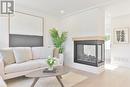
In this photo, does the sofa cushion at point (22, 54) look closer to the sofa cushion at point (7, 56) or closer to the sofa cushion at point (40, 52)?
the sofa cushion at point (7, 56)

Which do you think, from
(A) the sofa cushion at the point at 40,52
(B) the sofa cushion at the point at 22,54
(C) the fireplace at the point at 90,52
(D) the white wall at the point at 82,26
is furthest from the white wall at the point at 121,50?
(B) the sofa cushion at the point at 22,54

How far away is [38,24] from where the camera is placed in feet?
16.9

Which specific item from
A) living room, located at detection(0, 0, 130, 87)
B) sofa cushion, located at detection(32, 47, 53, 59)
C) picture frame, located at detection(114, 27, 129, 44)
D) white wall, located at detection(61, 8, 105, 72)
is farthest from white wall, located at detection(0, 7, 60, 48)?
picture frame, located at detection(114, 27, 129, 44)

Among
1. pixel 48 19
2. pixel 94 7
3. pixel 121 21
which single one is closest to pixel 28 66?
pixel 48 19

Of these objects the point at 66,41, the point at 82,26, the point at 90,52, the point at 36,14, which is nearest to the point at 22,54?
the point at 36,14

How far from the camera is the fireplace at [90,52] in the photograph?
4.32 metres

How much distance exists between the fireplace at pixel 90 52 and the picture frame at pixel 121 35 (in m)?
1.35

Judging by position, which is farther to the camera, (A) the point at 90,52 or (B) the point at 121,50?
(B) the point at 121,50

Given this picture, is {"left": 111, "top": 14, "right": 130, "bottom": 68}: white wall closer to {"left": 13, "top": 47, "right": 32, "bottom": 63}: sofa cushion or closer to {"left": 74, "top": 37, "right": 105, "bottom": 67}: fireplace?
{"left": 74, "top": 37, "right": 105, "bottom": 67}: fireplace

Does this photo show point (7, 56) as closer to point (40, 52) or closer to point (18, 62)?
point (18, 62)

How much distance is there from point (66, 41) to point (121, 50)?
266cm

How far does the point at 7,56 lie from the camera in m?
3.54

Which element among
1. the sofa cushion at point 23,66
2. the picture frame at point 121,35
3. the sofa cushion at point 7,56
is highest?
the picture frame at point 121,35

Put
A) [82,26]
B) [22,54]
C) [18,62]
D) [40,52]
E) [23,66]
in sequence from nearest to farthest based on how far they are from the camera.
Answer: [23,66]
[18,62]
[22,54]
[40,52]
[82,26]
